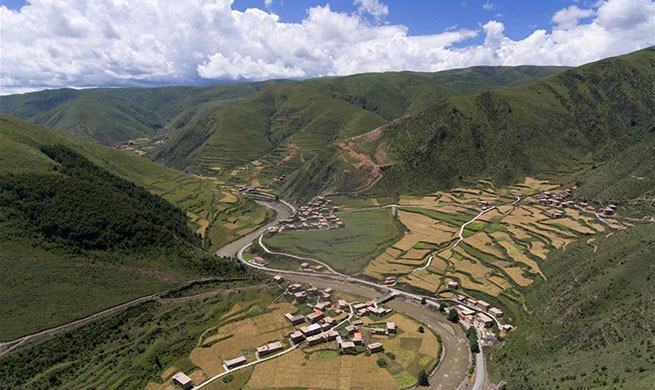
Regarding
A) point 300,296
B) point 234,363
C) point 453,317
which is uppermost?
point 300,296

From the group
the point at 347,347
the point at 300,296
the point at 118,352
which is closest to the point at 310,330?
the point at 347,347

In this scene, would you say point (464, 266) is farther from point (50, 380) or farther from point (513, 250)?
point (50, 380)

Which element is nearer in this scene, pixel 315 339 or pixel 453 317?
pixel 315 339

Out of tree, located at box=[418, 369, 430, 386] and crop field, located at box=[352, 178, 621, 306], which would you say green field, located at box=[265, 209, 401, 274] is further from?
tree, located at box=[418, 369, 430, 386]

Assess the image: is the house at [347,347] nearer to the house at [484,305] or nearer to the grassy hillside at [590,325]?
the grassy hillside at [590,325]

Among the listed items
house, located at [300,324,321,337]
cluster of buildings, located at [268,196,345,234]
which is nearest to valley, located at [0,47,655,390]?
cluster of buildings, located at [268,196,345,234]

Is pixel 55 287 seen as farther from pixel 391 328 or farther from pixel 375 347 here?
pixel 391 328

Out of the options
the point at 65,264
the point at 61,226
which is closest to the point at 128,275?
the point at 65,264
